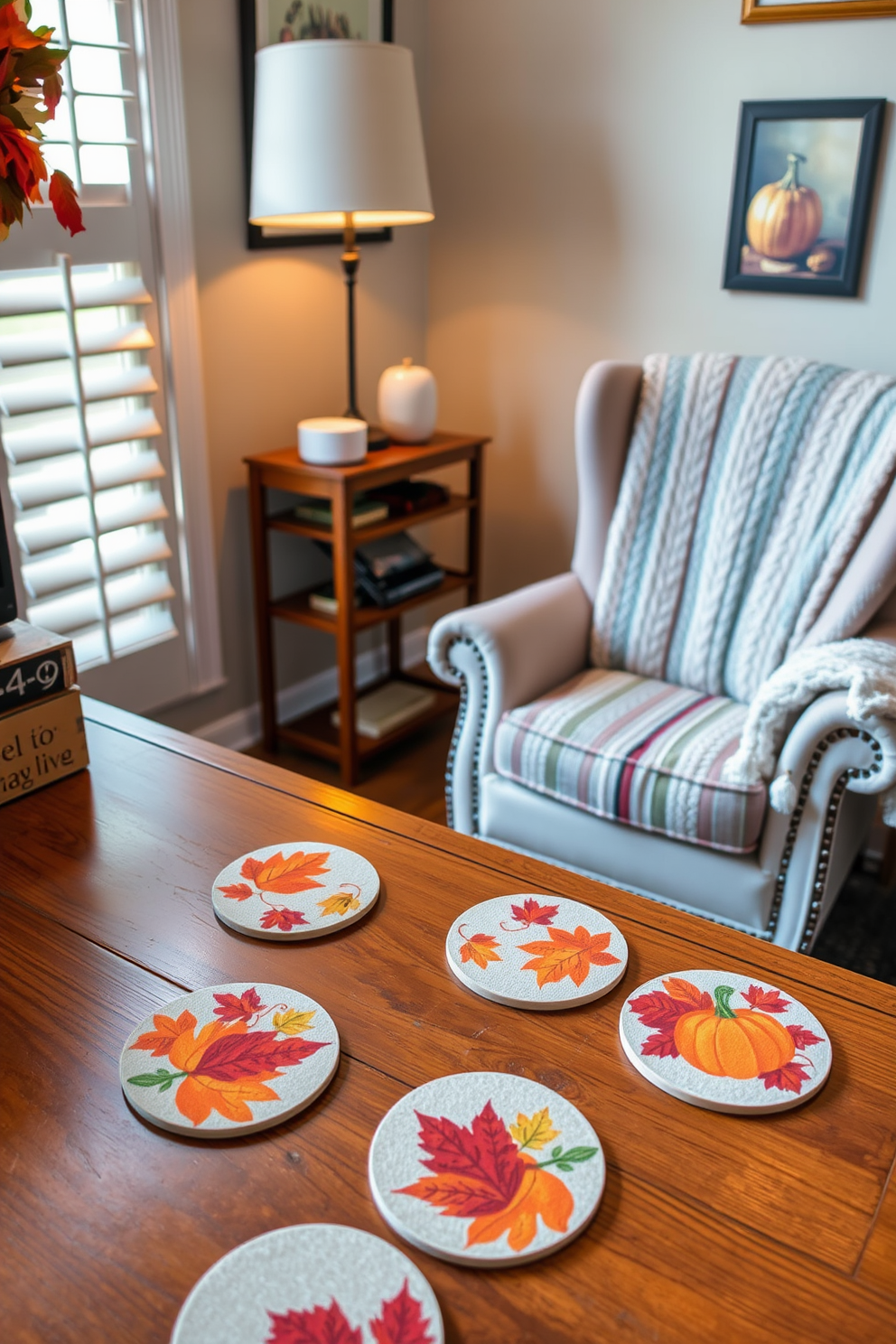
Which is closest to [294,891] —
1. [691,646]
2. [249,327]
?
[691,646]

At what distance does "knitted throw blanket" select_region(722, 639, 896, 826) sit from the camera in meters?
1.69

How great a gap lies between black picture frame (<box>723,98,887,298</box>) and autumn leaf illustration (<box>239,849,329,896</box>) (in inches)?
75.8

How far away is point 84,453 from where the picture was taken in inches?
84.7

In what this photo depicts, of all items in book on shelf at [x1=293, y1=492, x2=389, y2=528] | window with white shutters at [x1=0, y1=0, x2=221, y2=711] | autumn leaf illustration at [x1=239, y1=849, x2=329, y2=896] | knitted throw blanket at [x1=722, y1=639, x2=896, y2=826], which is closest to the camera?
autumn leaf illustration at [x1=239, y1=849, x2=329, y2=896]

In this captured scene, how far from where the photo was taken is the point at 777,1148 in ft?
2.56

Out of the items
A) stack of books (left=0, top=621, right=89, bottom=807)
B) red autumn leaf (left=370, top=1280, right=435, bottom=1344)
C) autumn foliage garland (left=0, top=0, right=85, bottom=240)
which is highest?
autumn foliage garland (left=0, top=0, right=85, bottom=240)

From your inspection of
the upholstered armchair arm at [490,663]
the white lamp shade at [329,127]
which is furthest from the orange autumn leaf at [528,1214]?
the white lamp shade at [329,127]

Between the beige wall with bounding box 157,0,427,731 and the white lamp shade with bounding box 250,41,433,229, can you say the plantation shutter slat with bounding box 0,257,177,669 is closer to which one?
the beige wall with bounding box 157,0,427,731

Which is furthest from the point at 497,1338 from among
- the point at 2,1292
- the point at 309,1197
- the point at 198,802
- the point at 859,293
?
the point at 859,293

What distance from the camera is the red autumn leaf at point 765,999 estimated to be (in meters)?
0.91

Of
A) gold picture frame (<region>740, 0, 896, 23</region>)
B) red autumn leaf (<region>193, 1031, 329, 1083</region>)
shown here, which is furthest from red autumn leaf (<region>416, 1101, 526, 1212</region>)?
gold picture frame (<region>740, 0, 896, 23</region>)

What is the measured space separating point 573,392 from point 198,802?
6.53 feet

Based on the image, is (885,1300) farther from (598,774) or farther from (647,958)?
(598,774)

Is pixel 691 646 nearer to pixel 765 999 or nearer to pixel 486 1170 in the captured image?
pixel 765 999
